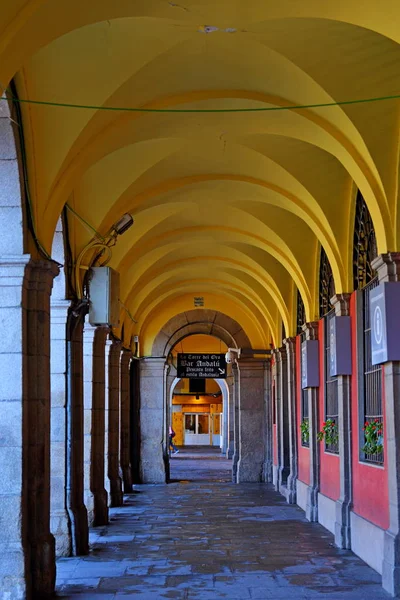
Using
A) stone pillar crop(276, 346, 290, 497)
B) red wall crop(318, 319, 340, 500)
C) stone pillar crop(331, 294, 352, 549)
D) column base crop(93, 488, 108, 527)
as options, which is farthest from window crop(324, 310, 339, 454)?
stone pillar crop(276, 346, 290, 497)

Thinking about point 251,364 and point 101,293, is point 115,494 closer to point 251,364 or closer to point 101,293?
point 101,293

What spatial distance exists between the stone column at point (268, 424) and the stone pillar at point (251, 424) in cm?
8

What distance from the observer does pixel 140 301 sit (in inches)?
706

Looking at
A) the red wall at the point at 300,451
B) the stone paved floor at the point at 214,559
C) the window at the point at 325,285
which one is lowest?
the stone paved floor at the point at 214,559

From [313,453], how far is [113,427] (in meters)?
3.75

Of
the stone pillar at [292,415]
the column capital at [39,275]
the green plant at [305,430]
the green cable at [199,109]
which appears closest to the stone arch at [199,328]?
the stone pillar at [292,415]

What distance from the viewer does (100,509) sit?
1186 cm

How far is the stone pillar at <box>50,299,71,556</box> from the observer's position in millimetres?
9133

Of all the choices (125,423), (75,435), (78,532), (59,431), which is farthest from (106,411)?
(78,532)

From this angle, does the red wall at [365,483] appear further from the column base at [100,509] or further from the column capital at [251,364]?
the column capital at [251,364]

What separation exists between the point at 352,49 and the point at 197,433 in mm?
39087

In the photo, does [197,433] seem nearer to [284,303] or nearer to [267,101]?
[284,303]

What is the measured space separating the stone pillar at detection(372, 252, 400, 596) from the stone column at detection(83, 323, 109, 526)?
501 cm

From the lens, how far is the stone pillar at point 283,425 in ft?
54.9
